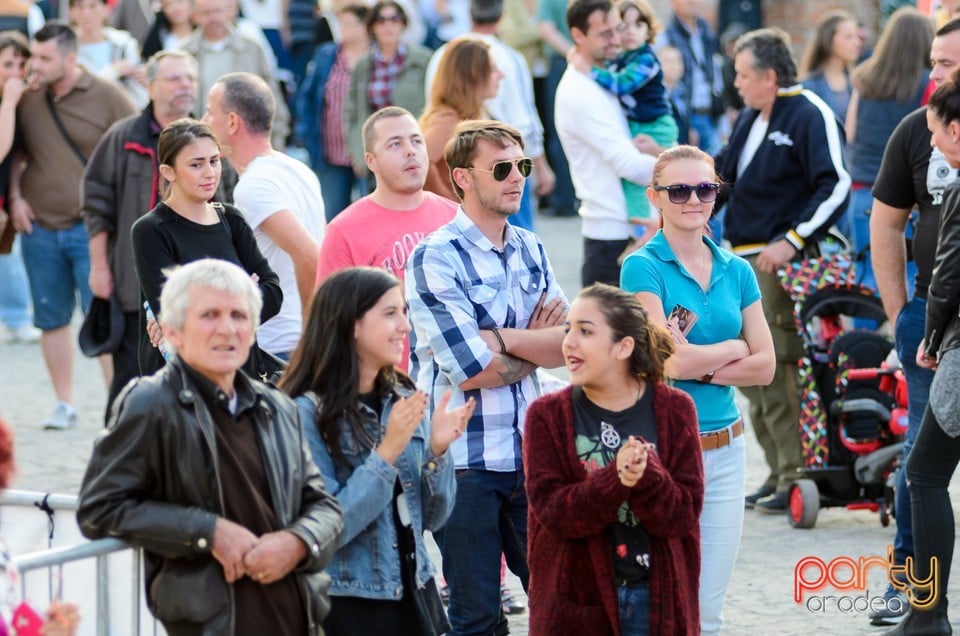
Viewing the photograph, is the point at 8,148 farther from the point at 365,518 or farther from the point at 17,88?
the point at 365,518

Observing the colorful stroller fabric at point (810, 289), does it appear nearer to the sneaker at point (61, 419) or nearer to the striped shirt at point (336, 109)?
the sneaker at point (61, 419)

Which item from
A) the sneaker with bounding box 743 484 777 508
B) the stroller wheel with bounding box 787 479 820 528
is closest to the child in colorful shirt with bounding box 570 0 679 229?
the sneaker with bounding box 743 484 777 508

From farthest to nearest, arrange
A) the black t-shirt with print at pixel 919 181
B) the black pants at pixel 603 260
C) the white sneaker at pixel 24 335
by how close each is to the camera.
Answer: the white sneaker at pixel 24 335 → the black pants at pixel 603 260 → the black t-shirt with print at pixel 919 181

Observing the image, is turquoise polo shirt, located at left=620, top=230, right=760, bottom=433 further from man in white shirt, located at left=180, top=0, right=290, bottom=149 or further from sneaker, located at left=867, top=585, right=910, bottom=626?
man in white shirt, located at left=180, top=0, right=290, bottom=149

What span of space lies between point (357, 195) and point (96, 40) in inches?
132

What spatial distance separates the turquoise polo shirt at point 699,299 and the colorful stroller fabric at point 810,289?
256cm

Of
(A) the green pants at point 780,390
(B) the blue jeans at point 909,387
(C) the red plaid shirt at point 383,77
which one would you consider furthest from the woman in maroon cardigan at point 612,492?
(C) the red plaid shirt at point 383,77

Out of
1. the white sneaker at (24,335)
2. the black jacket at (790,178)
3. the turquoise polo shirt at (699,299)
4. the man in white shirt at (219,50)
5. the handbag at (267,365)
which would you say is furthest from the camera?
the white sneaker at (24,335)

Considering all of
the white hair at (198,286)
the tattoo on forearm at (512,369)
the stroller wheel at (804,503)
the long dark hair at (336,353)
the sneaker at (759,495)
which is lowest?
the sneaker at (759,495)

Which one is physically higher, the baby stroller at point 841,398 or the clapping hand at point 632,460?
the clapping hand at point 632,460

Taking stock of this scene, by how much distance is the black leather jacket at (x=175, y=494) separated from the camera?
3805 mm

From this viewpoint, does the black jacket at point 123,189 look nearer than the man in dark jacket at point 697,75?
Yes

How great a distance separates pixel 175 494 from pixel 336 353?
72 cm

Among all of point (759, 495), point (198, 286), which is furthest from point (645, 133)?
point (198, 286)
